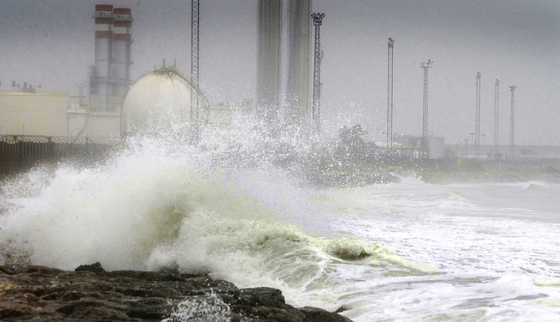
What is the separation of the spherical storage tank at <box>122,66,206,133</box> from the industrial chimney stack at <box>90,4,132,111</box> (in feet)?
55.3

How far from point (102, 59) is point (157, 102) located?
21726 mm

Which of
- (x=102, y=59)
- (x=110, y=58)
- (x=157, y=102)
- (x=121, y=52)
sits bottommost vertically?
(x=157, y=102)

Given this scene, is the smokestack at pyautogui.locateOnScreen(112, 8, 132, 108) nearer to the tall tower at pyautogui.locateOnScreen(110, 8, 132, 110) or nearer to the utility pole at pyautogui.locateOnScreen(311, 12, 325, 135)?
the tall tower at pyautogui.locateOnScreen(110, 8, 132, 110)

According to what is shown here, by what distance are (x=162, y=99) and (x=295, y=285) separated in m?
35.2

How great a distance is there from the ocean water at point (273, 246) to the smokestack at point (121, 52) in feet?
158

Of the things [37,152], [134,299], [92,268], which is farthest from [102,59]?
[134,299]

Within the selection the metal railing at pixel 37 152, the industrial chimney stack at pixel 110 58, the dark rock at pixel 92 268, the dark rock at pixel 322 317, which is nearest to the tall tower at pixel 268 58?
the metal railing at pixel 37 152

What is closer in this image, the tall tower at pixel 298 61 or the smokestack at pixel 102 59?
the tall tower at pixel 298 61

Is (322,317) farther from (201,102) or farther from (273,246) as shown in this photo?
(201,102)

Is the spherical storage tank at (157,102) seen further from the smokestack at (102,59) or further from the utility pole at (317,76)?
the smokestack at (102,59)

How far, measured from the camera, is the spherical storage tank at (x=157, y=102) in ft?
135

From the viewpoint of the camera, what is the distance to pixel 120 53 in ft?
200

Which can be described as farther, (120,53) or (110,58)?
(120,53)

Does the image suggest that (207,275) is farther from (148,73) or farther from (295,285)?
(148,73)
